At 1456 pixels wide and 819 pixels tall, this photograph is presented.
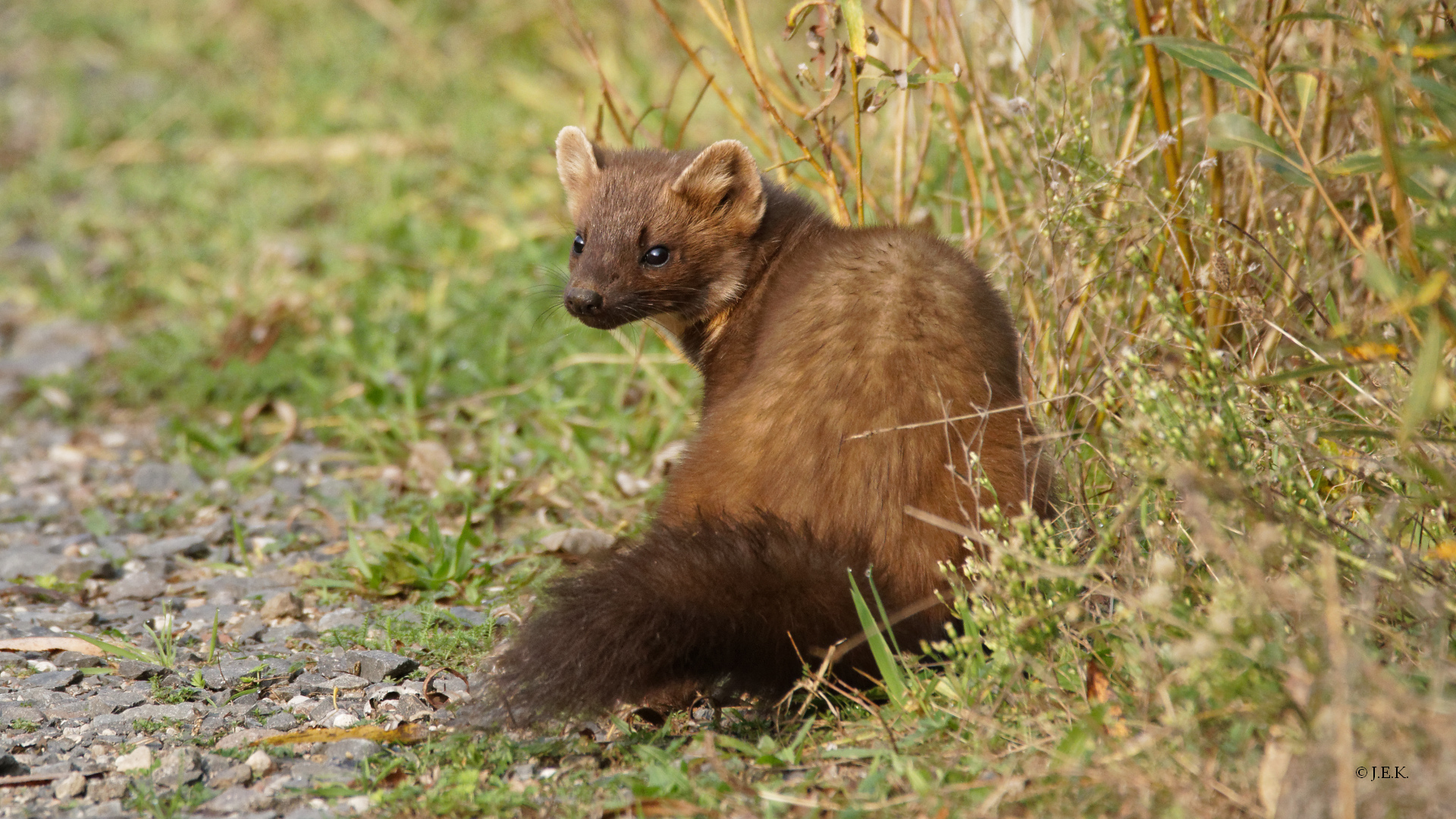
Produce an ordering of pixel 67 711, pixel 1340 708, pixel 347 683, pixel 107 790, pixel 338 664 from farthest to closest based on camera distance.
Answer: pixel 338 664 → pixel 347 683 → pixel 67 711 → pixel 107 790 → pixel 1340 708

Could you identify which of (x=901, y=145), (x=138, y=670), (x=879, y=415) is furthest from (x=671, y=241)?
(x=138, y=670)

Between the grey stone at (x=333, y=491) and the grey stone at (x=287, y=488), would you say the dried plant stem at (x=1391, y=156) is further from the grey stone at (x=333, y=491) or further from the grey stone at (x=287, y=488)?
the grey stone at (x=287, y=488)

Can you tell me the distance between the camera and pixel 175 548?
446cm

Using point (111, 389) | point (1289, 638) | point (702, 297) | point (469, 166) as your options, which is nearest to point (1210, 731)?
point (1289, 638)

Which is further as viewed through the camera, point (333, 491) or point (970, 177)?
point (333, 491)

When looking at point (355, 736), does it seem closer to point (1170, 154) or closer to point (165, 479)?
point (1170, 154)

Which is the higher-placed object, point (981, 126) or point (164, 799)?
point (981, 126)

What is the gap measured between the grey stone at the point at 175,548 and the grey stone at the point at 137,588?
22cm

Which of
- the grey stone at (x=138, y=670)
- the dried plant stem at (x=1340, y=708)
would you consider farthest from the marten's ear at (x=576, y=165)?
the dried plant stem at (x=1340, y=708)

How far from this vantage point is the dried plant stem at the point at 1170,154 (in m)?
3.33

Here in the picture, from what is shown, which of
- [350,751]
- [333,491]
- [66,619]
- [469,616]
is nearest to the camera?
[350,751]

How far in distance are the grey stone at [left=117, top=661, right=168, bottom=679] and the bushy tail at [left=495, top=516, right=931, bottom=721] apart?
119 cm

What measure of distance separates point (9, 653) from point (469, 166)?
15.4 ft

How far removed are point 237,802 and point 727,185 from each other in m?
2.30
